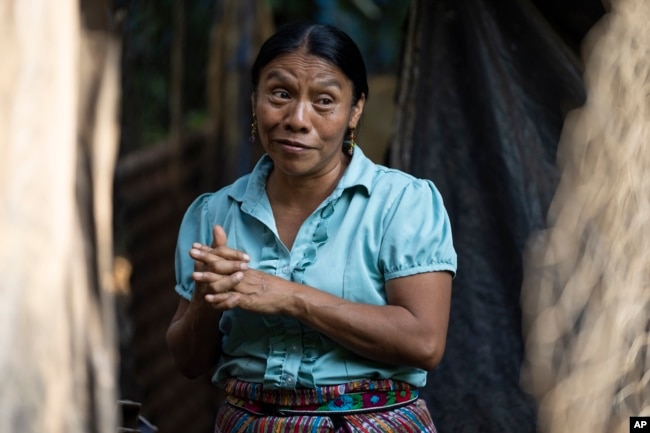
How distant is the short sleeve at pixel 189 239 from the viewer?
10.9 feet

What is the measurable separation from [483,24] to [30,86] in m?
2.21

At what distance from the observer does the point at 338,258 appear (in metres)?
3.11

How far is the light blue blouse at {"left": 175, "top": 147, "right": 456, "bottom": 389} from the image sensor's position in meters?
3.07

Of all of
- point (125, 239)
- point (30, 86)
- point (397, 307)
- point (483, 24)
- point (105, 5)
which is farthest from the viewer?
point (125, 239)

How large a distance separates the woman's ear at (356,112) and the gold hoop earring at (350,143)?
21 millimetres

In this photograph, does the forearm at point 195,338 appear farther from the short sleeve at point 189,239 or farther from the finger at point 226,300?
the finger at point 226,300

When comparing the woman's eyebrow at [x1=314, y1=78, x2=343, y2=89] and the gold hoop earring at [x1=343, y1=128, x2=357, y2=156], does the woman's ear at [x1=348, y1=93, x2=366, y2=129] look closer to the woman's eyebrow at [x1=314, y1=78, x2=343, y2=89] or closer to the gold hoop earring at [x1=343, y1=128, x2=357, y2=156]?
the gold hoop earring at [x1=343, y1=128, x2=357, y2=156]

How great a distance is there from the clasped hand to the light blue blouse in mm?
160

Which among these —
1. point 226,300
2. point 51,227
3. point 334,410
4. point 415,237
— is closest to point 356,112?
point 415,237

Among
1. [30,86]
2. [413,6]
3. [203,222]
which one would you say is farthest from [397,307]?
[413,6]

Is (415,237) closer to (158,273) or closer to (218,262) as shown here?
(218,262)

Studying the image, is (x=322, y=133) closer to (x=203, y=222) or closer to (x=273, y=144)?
(x=273, y=144)

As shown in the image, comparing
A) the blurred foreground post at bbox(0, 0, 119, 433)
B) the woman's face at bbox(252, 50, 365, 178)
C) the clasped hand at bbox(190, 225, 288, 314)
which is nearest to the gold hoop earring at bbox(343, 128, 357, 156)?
the woman's face at bbox(252, 50, 365, 178)

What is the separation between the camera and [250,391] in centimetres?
314
